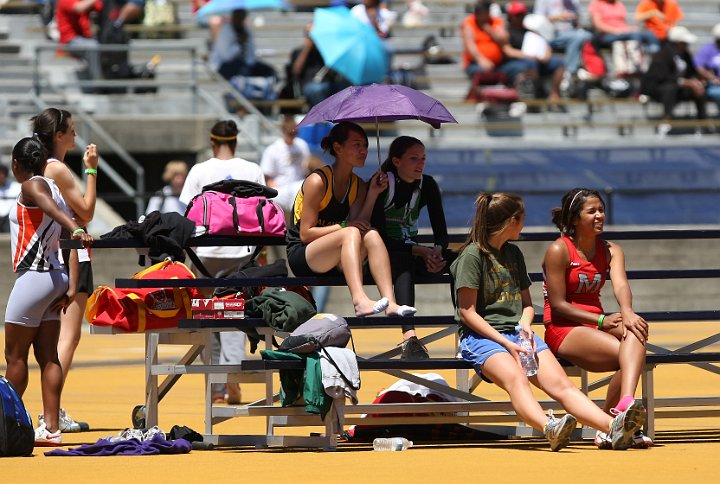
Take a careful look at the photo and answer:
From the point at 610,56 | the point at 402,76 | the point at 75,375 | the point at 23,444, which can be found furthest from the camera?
the point at 610,56

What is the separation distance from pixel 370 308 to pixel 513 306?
836 millimetres

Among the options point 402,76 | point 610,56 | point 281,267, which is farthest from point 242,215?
point 610,56

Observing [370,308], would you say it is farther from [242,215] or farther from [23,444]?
[23,444]

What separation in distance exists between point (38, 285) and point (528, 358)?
2948 millimetres

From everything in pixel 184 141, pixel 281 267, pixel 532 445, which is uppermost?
pixel 281 267

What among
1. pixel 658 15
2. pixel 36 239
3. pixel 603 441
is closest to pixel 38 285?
pixel 36 239

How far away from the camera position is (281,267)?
10.6 metres

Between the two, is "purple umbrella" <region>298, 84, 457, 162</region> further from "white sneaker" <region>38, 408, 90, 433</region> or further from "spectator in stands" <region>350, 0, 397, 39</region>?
"spectator in stands" <region>350, 0, 397, 39</region>

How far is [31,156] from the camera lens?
10.4m

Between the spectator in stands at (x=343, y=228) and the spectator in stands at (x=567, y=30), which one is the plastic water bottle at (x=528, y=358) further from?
the spectator in stands at (x=567, y=30)

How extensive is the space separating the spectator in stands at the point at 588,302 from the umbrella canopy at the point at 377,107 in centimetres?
114

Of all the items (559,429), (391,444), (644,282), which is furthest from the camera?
(644,282)

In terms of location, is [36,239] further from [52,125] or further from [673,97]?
[673,97]

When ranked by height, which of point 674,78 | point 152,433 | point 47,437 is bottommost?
point 674,78
